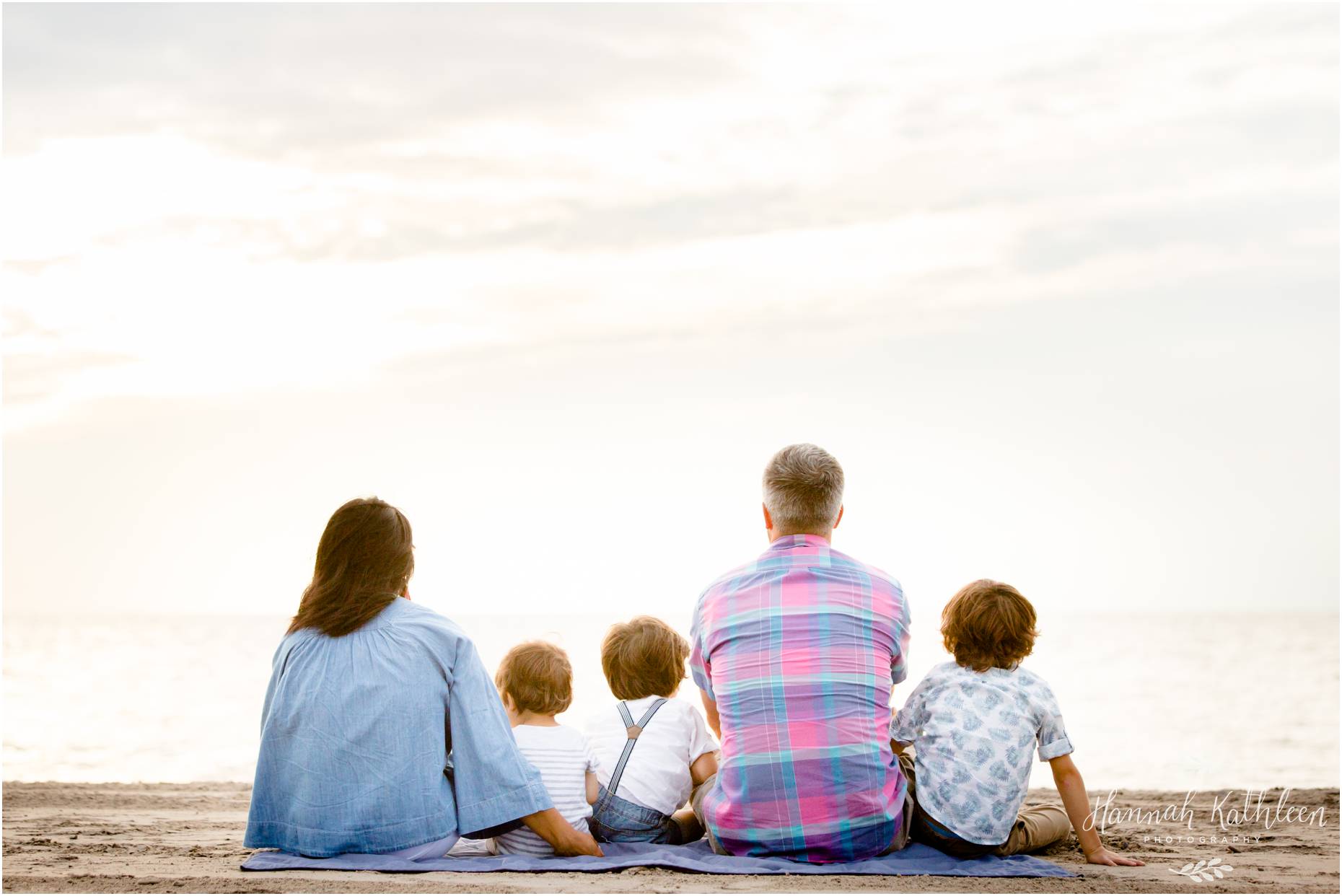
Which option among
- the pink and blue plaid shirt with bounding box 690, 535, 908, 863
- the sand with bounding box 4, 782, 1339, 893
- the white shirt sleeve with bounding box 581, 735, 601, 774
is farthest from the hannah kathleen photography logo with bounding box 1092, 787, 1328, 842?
the white shirt sleeve with bounding box 581, 735, 601, 774

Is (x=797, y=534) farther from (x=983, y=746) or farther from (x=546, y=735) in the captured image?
(x=546, y=735)

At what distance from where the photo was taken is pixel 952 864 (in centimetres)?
399

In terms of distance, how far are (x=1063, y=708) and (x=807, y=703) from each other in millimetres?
22130

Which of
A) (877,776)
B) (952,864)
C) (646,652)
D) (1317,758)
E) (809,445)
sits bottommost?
(1317,758)

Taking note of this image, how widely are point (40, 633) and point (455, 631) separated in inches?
3386

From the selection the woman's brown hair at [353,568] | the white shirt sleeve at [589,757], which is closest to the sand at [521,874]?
the white shirt sleeve at [589,757]

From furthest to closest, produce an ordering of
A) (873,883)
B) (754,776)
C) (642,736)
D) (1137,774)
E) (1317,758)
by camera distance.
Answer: (1317,758), (1137,774), (642,736), (754,776), (873,883)

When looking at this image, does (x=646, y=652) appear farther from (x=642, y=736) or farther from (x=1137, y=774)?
(x=1137, y=774)

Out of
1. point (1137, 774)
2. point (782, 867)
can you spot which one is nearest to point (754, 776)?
point (782, 867)

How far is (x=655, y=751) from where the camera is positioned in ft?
14.3

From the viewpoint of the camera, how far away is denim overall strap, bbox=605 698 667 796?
4344 mm

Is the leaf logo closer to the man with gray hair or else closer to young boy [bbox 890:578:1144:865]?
young boy [bbox 890:578:1144:865]

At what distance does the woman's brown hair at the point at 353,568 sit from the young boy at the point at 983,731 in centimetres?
191

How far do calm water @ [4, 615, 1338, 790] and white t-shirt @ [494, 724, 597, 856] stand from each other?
15.9 inches
